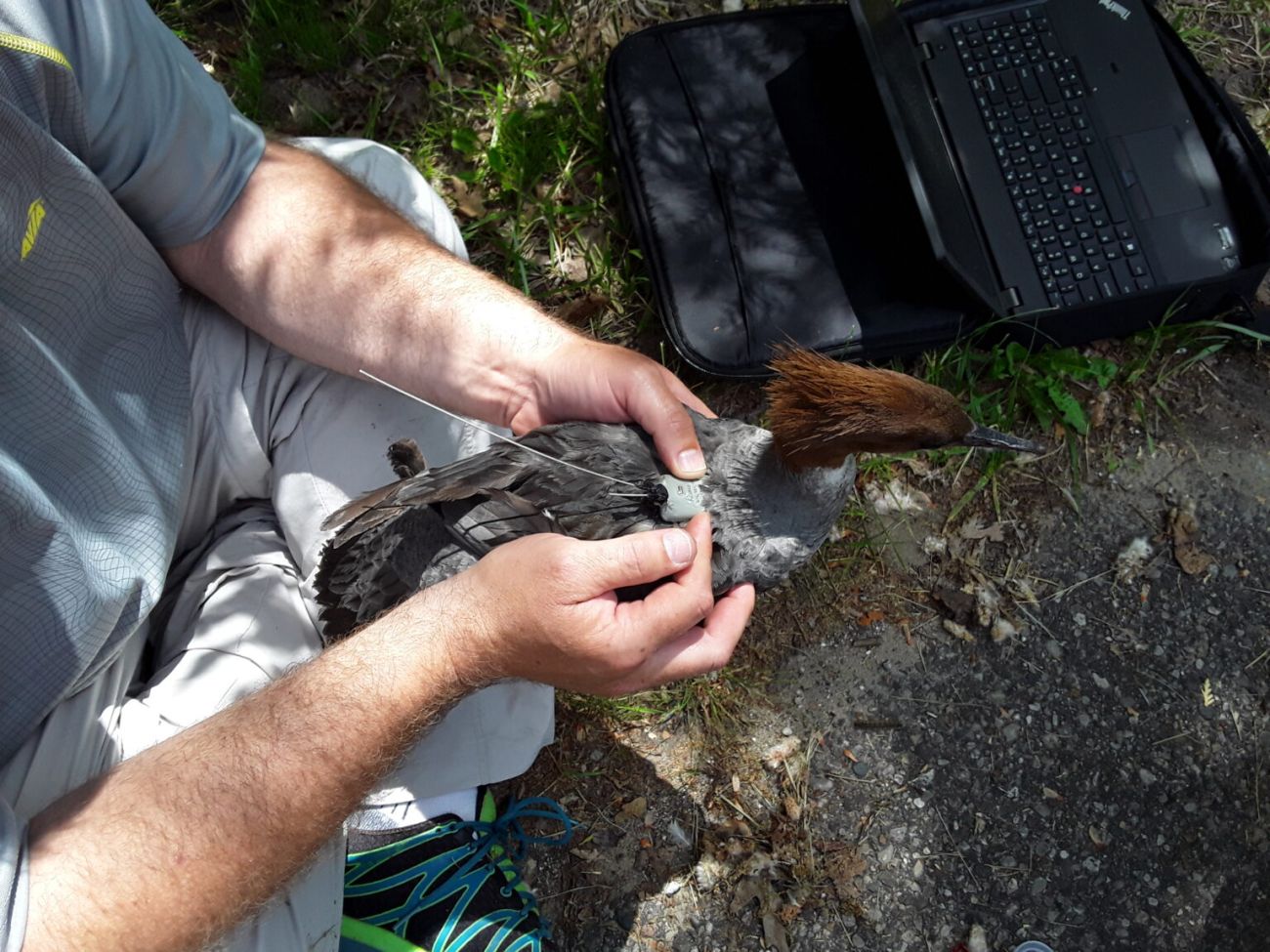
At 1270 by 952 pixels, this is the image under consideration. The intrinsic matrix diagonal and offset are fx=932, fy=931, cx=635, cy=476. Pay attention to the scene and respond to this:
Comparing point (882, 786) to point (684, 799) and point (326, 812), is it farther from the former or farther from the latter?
point (326, 812)

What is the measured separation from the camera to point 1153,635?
3316mm

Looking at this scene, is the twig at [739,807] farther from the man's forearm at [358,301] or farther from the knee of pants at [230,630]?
the man's forearm at [358,301]

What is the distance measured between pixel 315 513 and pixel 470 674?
77cm

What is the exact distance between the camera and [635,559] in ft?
6.86

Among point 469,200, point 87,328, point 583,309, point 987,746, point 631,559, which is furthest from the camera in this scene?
point 469,200

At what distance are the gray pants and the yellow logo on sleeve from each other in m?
0.65

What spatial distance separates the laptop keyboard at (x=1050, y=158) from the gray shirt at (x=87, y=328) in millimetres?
2770

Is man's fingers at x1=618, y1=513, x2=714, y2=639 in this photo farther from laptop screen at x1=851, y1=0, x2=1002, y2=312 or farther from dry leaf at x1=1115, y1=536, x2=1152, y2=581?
dry leaf at x1=1115, y1=536, x2=1152, y2=581

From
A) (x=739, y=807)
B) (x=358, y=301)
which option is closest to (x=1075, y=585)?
(x=739, y=807)

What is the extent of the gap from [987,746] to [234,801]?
2.41 meters

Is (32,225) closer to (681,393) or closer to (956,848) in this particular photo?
(681,393)

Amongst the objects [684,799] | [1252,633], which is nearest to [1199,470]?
[1252,633]

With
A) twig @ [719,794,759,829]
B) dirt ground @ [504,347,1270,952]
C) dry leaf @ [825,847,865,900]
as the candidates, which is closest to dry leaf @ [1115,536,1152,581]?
dirt ground @ [504,347,1270,952]

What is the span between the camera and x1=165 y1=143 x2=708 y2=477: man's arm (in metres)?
2.53
